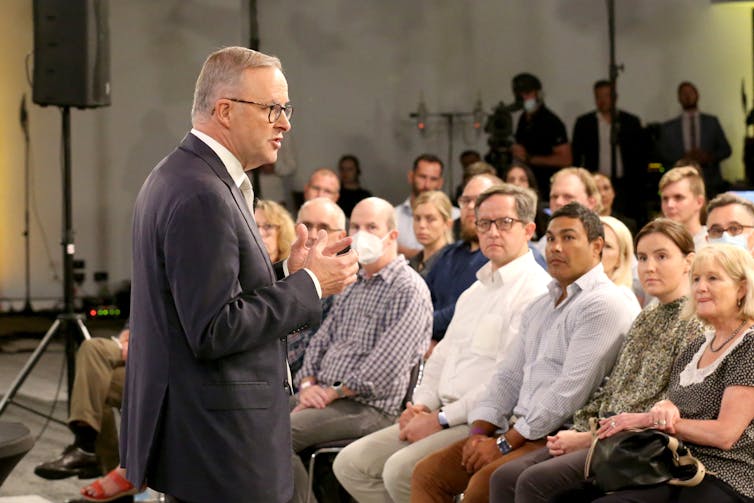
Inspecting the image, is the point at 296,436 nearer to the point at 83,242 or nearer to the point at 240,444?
the point at 240,444

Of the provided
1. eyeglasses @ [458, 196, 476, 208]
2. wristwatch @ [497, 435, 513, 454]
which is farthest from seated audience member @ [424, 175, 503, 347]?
wristwatch @ [497, 435, 513, 454]

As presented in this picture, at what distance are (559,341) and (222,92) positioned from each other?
169cm

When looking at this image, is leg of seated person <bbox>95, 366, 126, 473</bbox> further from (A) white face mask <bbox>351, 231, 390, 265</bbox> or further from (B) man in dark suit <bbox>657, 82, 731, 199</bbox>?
(B) man in dark suit <bbox>657, 82, 731, 199</bbox>

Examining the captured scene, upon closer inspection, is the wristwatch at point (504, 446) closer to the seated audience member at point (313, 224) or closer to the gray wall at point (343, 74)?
the seated audience member at point (313, 224)

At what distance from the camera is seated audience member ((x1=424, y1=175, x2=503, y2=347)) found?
15.2 feet

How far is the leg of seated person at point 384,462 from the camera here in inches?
146

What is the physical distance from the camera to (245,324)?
6.61 feet

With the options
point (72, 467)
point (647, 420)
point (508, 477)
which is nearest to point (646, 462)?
point (647, 420)

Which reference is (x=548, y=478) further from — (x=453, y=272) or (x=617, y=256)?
(x=453, y=272)

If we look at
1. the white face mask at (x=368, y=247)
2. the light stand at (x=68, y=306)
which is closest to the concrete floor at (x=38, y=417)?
the light stand at (x=68, y=306)

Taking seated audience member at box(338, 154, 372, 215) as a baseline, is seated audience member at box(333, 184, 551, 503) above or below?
below

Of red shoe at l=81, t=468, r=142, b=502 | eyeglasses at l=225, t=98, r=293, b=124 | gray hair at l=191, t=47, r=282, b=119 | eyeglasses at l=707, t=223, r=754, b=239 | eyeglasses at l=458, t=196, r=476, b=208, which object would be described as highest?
gray hair at l=191, t=47, r=282, b=119

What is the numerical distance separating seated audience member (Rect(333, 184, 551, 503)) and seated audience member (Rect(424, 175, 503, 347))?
586 mm

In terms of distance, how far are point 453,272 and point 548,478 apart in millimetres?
1709
